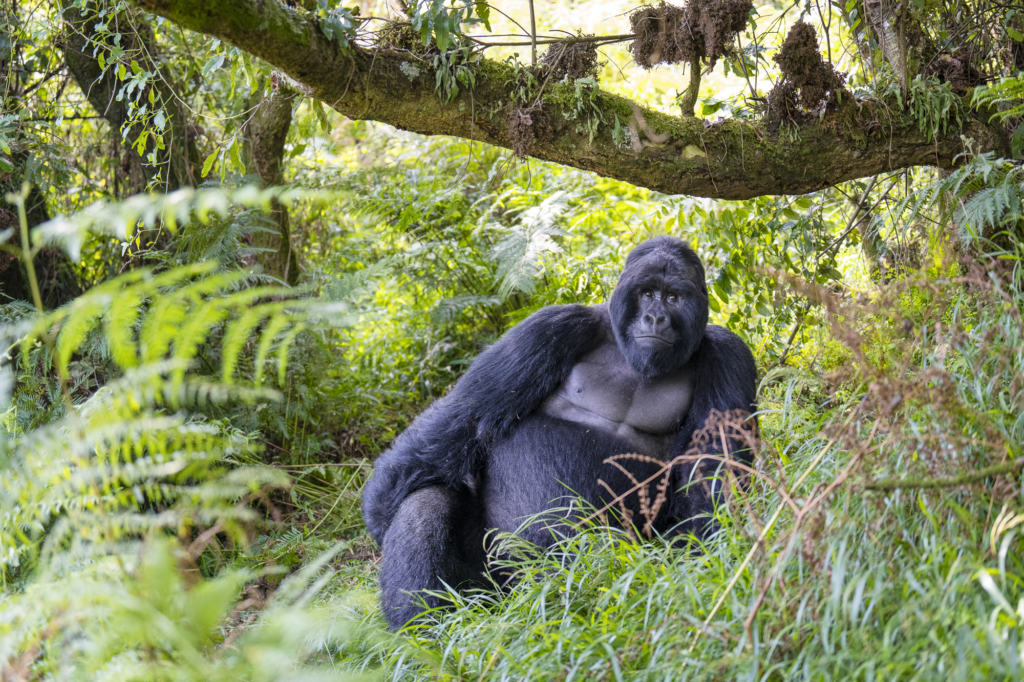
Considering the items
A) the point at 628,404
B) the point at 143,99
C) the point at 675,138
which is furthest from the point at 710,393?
the point at 143,99

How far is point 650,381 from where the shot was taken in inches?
122

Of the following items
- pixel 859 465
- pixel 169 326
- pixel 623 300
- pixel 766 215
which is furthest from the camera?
pixel 766 215

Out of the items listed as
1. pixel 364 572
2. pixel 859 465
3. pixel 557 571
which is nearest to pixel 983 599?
pixel 859 465

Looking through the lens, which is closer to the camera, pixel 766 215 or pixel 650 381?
pixel 650 381

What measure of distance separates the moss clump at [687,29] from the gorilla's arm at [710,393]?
3.80ft

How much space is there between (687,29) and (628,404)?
1.51 meters

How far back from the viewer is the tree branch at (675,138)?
304 centimetres

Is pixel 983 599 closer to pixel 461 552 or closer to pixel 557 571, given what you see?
pixel 557 571

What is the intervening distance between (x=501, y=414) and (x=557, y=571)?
747 millimetres

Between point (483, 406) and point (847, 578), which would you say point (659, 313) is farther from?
point (847, 578)

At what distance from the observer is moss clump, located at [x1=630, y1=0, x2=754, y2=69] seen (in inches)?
129

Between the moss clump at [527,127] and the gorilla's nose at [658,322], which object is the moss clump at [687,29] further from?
the gorilla's nose at [658,322]

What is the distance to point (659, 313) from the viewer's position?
2.92m

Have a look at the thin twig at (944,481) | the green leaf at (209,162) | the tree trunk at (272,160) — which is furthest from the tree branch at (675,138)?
the thin twig at (944,481)
